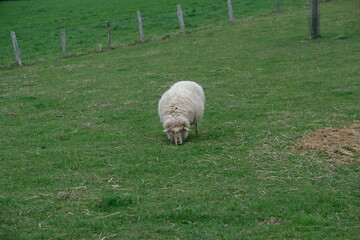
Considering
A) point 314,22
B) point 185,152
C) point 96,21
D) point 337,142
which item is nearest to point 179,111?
point 185,152

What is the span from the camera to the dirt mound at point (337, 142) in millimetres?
9711

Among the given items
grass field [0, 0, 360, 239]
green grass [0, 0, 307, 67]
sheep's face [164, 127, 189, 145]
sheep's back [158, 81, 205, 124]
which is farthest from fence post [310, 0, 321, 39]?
sheep's face [164, 127, 189, 145]

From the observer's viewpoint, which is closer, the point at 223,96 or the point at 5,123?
the point at 5,123

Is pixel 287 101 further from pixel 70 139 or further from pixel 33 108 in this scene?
pixel 33 108

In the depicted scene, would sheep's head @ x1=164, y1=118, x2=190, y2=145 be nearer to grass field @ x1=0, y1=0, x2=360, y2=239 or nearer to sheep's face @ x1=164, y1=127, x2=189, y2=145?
sheep's face @ x1=164, y1=127, x2=189, y2=145

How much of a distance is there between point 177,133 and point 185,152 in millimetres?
761

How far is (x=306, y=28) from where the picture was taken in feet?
90.2

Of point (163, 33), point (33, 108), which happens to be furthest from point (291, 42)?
point (33, 108)

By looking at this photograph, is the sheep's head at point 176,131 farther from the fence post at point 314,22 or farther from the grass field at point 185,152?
the fence post at point 314,22

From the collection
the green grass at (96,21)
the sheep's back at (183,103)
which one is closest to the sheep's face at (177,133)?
the sheep's back at (183,103)

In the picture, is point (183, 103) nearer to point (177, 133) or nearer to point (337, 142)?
point (177, 133)

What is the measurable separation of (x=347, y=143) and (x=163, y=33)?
22.6m

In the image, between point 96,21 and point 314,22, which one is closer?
point 314,22

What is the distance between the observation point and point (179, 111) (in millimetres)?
11586
